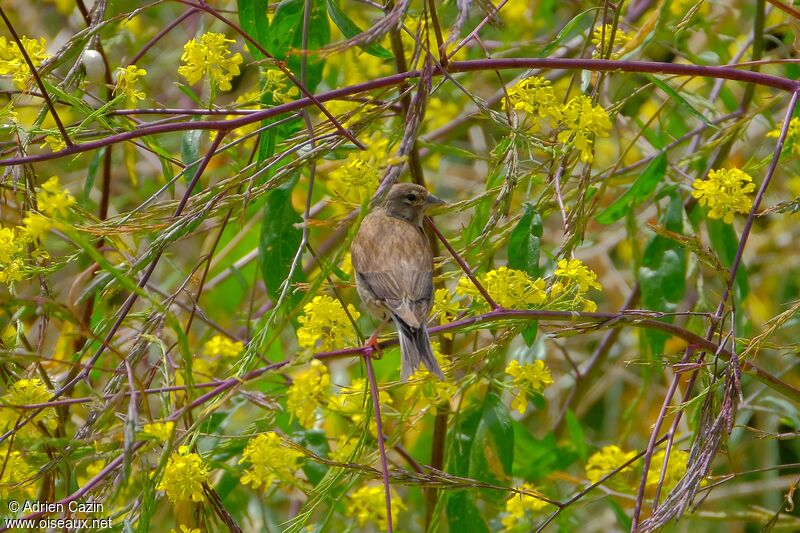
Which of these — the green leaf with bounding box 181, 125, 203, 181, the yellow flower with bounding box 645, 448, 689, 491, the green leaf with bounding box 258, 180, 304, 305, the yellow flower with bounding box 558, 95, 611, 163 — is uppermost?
the yellow flower with bounding box 558, 95, 611, 163

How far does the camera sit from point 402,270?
3.22 meters

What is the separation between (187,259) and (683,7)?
11.5ft

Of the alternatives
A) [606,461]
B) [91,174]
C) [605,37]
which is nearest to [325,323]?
[91,174]

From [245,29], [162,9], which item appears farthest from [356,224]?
[162,9]

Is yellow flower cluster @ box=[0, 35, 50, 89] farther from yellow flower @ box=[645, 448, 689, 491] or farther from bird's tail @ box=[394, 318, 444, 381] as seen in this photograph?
yellow flower @ box=[645, 448, 689, 491]

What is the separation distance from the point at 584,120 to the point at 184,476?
135cm

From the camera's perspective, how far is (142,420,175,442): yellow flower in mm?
1987

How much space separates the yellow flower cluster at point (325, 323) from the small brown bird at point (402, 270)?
0.66ft

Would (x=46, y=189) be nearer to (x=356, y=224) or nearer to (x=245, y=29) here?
(x=356, y=224)

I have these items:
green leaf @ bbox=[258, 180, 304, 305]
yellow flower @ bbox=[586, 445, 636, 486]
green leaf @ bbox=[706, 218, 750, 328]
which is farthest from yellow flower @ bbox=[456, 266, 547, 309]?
green leaf @ bbox=[706, 218, 750, 328]

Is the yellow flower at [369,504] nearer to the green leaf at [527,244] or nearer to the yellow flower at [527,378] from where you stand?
the yellow flower at [527,378]

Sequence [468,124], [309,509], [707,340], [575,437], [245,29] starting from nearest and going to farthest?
[309,509] < [707,340] < [245,29] < [575,437] < [468,124]

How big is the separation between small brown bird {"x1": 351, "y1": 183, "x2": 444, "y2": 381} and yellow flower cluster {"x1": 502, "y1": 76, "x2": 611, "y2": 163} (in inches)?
23.4

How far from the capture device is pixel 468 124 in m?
4.67
